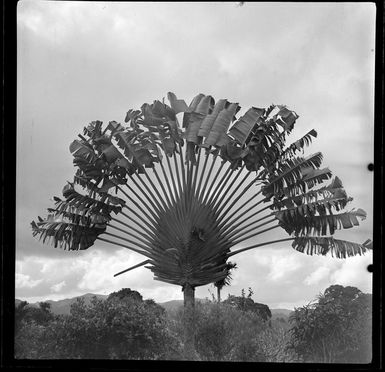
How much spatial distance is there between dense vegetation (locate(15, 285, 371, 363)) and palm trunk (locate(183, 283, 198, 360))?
0.06 metres

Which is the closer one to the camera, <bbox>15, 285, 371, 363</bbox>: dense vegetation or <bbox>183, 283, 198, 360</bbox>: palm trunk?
<bbox>15, 285, 371, 363</bbox>: dense vegetation

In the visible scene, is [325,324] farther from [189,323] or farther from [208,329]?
[189,323]

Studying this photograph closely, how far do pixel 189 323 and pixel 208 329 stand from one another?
0.85 feet

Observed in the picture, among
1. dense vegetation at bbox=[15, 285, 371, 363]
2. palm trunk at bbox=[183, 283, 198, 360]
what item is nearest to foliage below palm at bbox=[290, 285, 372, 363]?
dense vegetation at bbox=[15, 285, 371, 363]

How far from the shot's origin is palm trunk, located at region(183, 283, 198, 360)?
615 cm

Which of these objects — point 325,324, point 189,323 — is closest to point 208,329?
point 189,323

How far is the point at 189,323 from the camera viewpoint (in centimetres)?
639

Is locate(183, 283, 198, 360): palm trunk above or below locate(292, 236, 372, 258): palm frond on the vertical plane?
below

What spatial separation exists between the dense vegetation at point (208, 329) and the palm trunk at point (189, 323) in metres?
0.06

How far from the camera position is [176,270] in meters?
A: 6.60

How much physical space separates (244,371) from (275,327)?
172 inches

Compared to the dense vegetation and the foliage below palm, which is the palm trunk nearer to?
the dense vegetation
